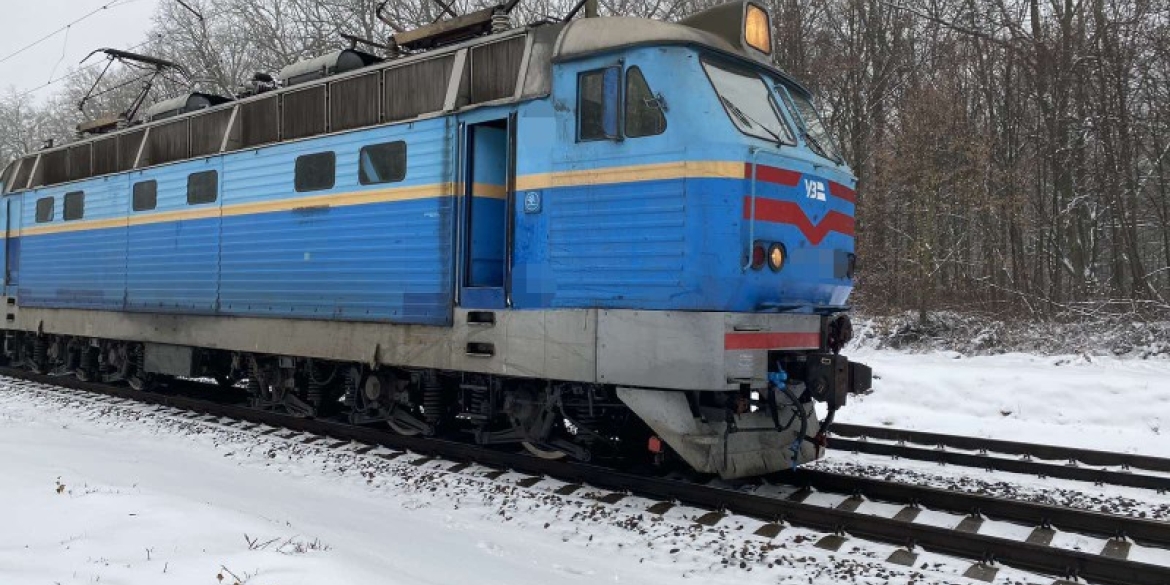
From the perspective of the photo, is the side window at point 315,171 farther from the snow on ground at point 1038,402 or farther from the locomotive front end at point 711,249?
the snow on ground at point 1038,402

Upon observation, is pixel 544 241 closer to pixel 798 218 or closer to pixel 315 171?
pixel 798 218

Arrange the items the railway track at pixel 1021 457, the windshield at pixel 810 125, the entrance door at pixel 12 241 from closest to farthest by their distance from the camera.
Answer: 1. the windshield at pixel 810 125
2. the railway track at pixel 1021 457
3. the entrance door at pixel 12 241

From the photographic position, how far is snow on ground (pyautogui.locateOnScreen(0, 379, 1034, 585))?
4.23m

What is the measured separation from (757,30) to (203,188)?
6838 mm

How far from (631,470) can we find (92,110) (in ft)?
147

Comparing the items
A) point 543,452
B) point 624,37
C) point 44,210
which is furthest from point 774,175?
point 44,210

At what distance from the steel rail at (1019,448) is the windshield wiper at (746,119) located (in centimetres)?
412

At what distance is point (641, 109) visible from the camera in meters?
6.24

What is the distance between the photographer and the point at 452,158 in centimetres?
728

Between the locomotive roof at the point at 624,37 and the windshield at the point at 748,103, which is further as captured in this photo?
the windshield at the point at 748,103

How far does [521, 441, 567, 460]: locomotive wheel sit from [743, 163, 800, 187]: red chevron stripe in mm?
2833

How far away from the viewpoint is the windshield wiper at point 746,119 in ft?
20.7

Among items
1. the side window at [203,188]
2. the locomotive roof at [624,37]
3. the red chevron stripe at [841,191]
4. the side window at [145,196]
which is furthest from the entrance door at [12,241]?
the red chevron stripe at [841,191]

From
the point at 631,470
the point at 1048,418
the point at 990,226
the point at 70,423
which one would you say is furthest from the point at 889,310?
the point at 70,423
